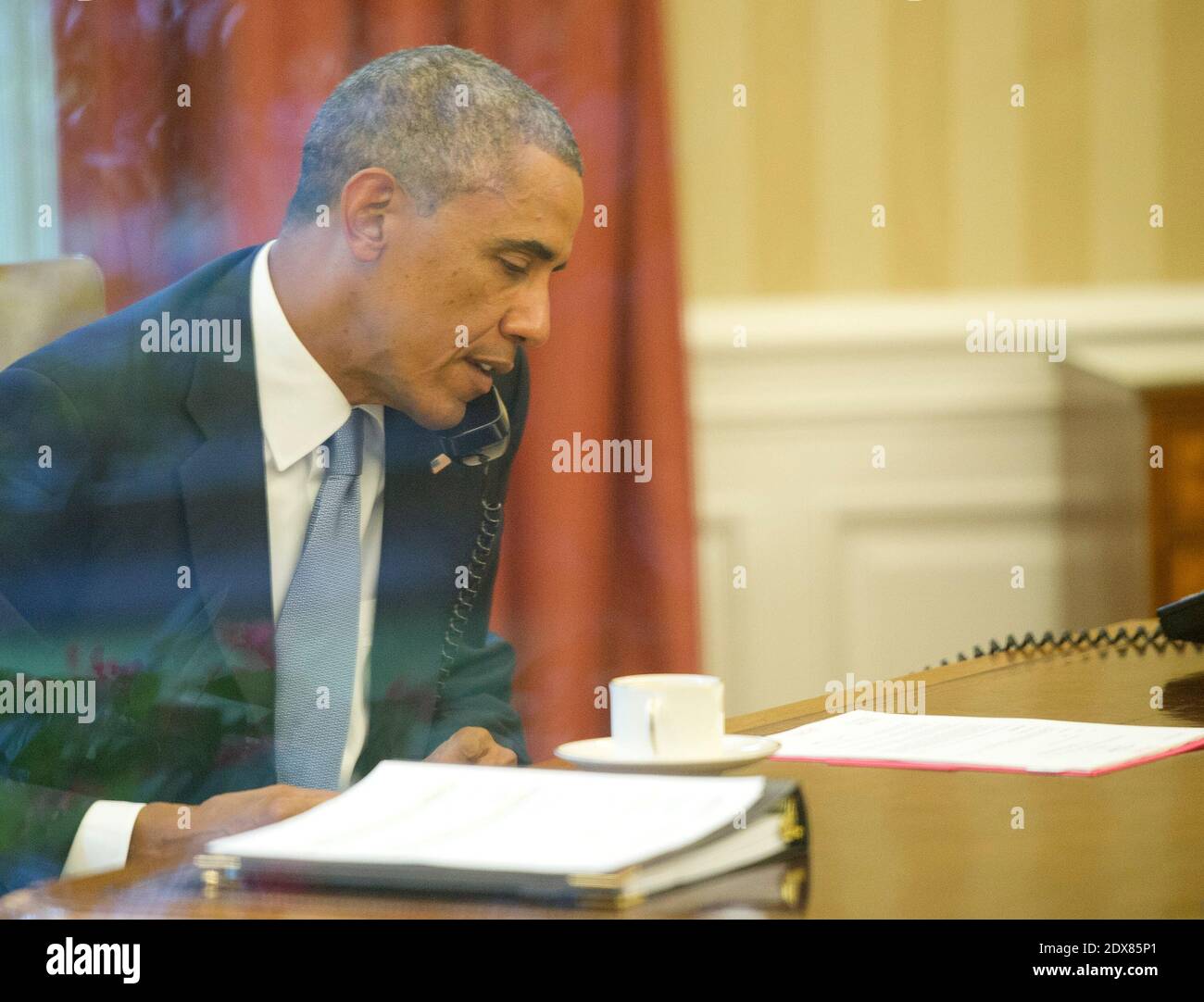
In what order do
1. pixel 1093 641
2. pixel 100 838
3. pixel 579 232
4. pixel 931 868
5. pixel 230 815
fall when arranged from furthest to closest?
1. pixel 579 232
2. pixel 1093 641
3. pixel 100 838
4. pixel 230 815
5. pixel 931 868

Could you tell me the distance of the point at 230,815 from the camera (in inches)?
26.6

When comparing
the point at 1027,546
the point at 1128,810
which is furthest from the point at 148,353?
the point at 1027,546

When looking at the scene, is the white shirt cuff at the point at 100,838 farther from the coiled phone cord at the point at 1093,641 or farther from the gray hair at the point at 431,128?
the gray hair at the point at 431,128

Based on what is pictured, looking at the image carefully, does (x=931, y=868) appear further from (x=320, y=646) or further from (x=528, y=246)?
(x=528, y=246)

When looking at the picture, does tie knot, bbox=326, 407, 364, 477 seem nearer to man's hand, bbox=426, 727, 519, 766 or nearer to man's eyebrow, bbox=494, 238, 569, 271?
man's eyebrow, bbox=494, 238, 569, 271

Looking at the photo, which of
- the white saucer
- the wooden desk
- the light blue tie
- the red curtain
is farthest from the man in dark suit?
the red curtain

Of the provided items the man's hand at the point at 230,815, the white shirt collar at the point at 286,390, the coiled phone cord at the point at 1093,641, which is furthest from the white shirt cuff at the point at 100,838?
the coiled phone cord at the point at 1093,641

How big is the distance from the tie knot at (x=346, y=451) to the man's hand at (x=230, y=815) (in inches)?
20.6

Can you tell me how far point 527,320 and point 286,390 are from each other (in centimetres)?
30

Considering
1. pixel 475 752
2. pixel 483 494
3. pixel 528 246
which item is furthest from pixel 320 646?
pixel 528 246

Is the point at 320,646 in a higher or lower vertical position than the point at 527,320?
lower

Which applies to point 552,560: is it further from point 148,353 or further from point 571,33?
point 148,353

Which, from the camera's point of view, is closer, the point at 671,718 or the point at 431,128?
the point at 671,718

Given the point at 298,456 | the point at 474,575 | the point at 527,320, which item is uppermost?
the point at 527,320
